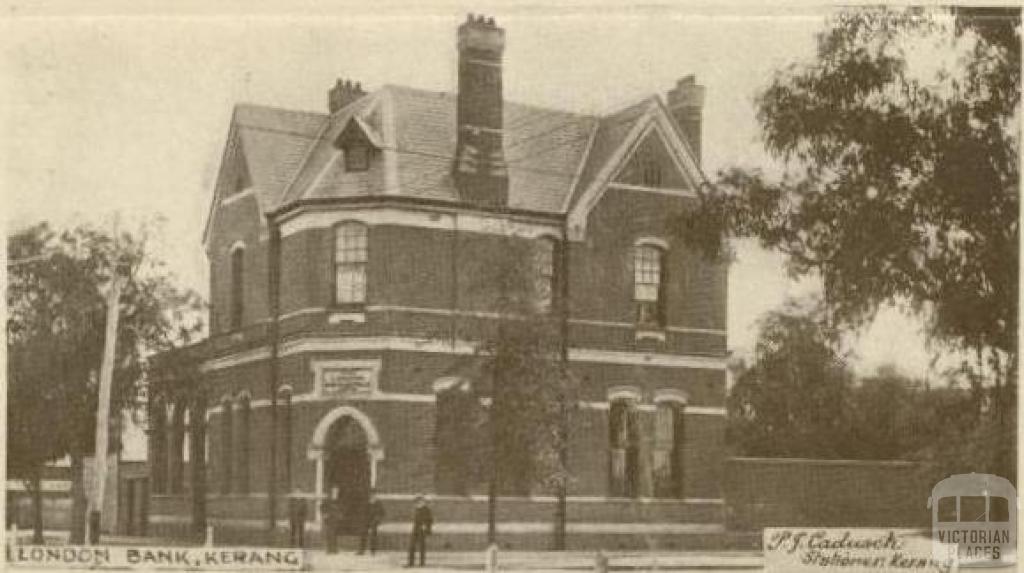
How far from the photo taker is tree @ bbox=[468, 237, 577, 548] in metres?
21.4

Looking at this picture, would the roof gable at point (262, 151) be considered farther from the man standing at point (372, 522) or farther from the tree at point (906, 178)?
the tree at point (906, 178)

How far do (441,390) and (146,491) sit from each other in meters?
3.02

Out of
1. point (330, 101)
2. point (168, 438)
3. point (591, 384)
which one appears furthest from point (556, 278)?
point (168, 438)

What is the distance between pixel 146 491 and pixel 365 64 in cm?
473

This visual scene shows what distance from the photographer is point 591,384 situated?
2209 cm

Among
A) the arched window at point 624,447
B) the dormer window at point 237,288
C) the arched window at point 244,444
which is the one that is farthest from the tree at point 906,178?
the arched window at point 244,444

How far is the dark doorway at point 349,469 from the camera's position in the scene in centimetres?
2164

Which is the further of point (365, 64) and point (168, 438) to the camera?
point (168, 438)

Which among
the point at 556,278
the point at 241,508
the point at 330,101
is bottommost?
the point at 241,508

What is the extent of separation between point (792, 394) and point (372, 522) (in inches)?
160

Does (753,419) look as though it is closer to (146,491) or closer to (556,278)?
(556,278)

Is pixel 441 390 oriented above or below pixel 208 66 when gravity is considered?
below

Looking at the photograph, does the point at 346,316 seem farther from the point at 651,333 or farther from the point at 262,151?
the point at 651,333

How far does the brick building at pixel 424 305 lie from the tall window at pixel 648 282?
0.06 feet
